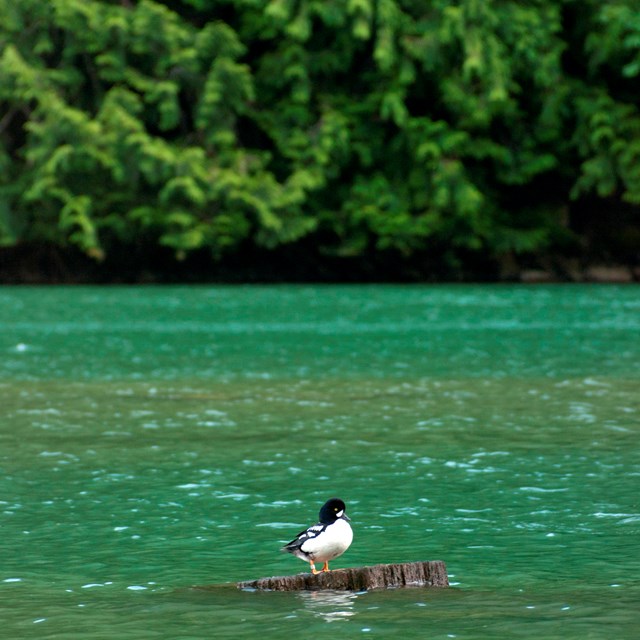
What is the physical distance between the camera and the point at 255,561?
9047 millimetres

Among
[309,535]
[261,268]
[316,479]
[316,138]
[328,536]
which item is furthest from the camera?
[261,268]

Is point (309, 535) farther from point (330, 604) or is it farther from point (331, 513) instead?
point (330, 604)

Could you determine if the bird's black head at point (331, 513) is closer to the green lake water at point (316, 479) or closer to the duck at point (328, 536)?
the duck at point (328, 536)

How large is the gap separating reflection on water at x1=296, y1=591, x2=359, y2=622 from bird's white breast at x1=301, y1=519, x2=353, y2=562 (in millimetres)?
214

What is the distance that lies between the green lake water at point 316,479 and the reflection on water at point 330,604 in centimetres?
2

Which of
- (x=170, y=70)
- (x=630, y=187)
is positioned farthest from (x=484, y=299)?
(x=170, y=70)

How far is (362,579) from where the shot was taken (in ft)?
26.3

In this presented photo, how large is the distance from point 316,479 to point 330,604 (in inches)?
148

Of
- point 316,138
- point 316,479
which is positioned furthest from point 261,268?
point 316,479

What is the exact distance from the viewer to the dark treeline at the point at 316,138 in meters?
39.6

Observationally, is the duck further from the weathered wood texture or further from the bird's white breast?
the weathered wood texture

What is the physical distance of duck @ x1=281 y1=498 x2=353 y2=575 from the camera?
7.82 meters

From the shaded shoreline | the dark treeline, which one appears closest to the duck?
the dark treeline

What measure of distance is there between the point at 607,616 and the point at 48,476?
5.61m
